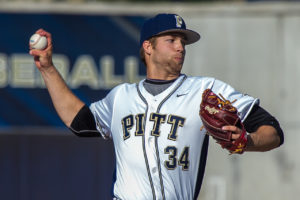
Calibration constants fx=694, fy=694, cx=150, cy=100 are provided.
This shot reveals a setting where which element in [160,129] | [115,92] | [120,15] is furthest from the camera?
[120,15]

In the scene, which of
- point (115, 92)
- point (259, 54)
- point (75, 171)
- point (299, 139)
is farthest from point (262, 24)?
point (115, 92)

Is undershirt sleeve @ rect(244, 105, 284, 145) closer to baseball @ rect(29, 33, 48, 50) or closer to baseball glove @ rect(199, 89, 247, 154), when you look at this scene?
baseball glove @ rect(199, 89, 247, 154)

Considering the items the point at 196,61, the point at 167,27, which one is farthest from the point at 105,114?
the point at 196,61

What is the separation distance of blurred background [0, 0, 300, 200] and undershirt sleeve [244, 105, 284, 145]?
17.1 feet

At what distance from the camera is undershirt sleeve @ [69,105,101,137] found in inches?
152

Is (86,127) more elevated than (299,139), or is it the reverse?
(86,127)

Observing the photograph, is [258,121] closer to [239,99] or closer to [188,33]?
[239,99]

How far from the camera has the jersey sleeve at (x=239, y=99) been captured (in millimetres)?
3525

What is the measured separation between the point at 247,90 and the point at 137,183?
18.6ft

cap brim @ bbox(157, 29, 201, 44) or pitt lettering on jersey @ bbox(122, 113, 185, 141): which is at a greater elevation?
cap brim @ bbox(157, 29, 201, 44)

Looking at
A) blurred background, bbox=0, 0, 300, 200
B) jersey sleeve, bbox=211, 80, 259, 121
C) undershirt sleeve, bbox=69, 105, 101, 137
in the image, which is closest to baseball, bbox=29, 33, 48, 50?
undershirt sleeve, bbox=69, 105, 101, 137

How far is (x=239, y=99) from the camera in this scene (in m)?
3.57

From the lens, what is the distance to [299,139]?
890 centimetres

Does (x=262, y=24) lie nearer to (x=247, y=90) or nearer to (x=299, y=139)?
(x=247, y=90)
